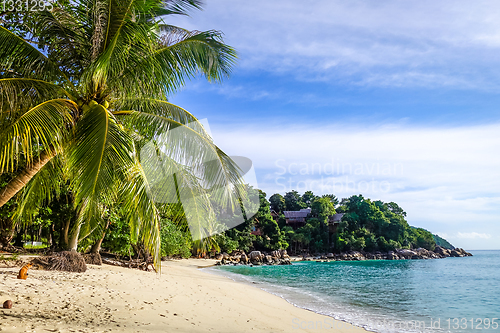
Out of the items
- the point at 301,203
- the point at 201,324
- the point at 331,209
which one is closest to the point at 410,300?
the point at 201,324

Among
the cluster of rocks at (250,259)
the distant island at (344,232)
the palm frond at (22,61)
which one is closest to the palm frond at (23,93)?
the palm frond at (22,61)

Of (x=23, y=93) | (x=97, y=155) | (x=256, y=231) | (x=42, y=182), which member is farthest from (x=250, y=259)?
(x=97, y=155)

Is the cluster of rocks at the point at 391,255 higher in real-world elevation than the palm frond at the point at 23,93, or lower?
lower

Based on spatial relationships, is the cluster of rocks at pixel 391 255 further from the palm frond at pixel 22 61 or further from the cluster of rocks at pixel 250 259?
the palm frond at pixel 22 61

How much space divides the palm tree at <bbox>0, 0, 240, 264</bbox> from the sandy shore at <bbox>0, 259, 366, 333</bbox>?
145cm

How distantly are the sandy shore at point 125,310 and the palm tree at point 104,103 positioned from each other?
4.75 feet

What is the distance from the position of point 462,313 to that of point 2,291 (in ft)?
49.0

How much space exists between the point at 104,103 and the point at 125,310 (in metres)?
4.02

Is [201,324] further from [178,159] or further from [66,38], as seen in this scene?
[66,38]

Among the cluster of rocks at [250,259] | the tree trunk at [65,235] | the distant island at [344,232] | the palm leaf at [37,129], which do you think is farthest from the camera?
the distant island at [344,232]

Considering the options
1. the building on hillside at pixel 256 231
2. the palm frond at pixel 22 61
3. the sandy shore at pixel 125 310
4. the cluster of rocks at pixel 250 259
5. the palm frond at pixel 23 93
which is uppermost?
the palm frond at pixel 22 61

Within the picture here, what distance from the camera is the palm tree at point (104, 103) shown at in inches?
190

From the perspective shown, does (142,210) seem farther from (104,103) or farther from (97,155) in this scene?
(104,103)

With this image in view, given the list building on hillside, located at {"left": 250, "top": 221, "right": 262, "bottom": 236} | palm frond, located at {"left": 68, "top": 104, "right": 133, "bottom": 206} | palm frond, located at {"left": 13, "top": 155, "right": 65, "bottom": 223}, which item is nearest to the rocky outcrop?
building on hillside, located at {"left": 250, "top": 221, "right": 262, "bottom": 236}
